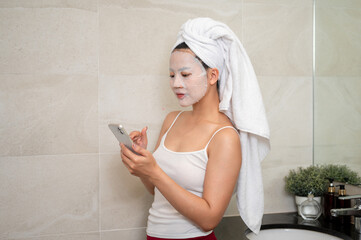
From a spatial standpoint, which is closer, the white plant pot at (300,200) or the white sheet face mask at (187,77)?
the white sheet face mask at (187,77)

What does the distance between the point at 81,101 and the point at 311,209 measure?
1.08 m

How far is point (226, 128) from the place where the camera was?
47.3 inches

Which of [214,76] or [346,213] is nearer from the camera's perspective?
[214,76]

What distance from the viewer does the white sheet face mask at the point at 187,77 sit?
121 cm

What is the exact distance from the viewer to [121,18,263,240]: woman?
110cm

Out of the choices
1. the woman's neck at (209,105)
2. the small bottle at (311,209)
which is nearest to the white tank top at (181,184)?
the woman's neck at (209,105)

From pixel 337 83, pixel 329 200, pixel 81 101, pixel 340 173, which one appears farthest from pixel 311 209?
pixel 81 101

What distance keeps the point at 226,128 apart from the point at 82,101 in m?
0.66

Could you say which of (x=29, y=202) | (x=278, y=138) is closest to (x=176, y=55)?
(x=278, y=138)

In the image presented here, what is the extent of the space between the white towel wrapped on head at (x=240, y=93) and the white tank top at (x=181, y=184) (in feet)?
0.40

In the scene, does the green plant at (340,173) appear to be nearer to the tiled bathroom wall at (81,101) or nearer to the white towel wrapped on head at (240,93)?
the white towel wrapped on head at (240,93)

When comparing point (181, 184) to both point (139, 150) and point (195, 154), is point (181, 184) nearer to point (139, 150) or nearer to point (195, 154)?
point (195, 154)

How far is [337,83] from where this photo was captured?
5.23 feet

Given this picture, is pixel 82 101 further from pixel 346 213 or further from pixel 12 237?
pixel 346 213
